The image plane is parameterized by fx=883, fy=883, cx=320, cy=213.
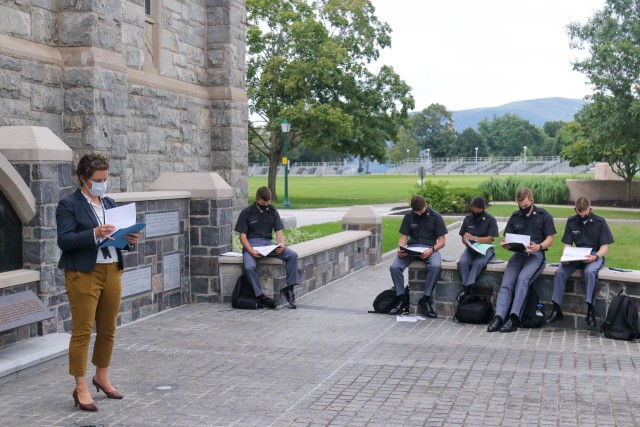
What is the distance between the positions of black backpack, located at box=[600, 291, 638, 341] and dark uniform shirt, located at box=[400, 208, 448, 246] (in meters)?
2.53

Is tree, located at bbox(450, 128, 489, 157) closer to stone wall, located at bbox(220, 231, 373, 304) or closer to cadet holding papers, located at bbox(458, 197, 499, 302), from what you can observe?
stone wall, located at bbox(220, 231, 373, 304)

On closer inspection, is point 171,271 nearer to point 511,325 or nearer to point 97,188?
point 511,325

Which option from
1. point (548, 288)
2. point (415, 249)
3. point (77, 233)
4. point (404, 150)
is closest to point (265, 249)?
point (415, 249)

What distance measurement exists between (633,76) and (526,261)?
25527mm

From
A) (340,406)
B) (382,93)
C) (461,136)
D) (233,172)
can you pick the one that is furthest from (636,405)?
(461,136)

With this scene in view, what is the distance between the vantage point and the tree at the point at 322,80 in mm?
42469

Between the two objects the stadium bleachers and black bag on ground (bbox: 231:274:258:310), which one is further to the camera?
the stadium bleachers

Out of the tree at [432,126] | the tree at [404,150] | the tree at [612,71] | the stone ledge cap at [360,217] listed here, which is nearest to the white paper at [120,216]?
the stone ledge cap at [360,217]

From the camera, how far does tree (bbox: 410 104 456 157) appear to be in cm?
15762

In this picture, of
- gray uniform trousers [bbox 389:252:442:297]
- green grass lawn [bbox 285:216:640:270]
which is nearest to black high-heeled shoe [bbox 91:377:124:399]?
gray uniform trousers [bbox 389:252:442:297]

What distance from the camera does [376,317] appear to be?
11094 millimetres

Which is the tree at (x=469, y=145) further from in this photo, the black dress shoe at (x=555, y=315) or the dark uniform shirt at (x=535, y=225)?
the black dress shoe at (x=555, y=315)

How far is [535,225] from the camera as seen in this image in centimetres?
1050

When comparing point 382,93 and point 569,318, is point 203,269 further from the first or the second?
point 382,93
